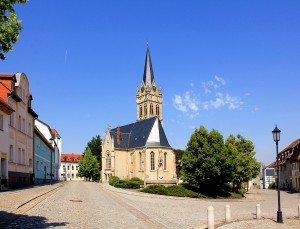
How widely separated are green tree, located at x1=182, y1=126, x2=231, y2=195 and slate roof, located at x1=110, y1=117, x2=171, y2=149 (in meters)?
40.1

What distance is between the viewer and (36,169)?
47312 millimetres

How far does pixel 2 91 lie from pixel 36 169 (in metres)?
19.1

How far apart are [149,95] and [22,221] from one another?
105957mm

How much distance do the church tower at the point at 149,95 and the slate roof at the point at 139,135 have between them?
19.4m

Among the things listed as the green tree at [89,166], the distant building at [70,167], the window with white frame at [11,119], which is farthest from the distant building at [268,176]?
the window with white frame at [11,119]

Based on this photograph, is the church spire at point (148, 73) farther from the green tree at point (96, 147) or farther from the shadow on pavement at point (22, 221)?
the shadow on pavement at point (22, 221)

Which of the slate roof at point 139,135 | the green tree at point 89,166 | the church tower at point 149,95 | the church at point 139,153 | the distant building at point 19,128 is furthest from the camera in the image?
the church tower at point 149,95

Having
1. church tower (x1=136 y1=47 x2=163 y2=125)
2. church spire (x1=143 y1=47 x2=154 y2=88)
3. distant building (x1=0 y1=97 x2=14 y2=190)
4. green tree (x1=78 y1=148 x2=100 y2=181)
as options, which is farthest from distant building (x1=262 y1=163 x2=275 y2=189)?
distant building (x1=0 y1=97 x2=14 y2=190)

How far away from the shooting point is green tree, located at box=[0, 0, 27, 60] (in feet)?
32.0

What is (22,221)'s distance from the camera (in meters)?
13.1

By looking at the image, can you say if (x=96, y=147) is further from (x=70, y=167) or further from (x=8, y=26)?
(x=8, y=26)

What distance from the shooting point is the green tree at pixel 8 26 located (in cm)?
977

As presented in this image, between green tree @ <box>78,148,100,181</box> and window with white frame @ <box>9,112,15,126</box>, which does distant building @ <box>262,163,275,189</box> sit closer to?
green tree @ <box>78,148,100,181</box>

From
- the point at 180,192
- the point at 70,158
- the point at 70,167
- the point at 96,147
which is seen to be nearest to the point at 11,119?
the point at 180,192
